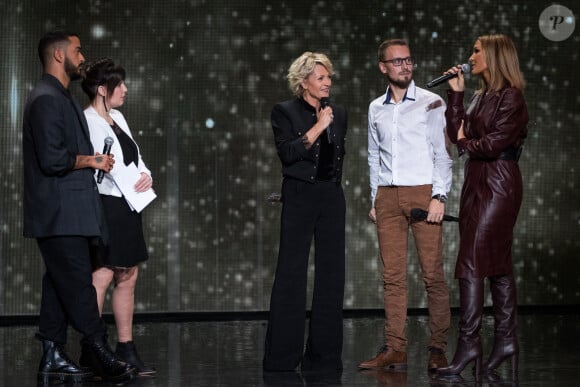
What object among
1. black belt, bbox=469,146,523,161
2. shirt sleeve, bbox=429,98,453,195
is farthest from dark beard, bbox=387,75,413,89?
black belt, bbox=469,146,523,161

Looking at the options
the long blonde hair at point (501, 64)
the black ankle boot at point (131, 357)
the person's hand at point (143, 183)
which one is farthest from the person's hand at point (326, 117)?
the black ankle boot at point (131, 357)

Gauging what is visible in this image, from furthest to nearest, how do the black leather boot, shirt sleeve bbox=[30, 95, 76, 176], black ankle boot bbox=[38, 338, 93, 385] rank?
black ankle boot bbox=[38, 338, 93, 385] → the black leather boot → shirt sleeve bbox=[30, 95, 76, 176]

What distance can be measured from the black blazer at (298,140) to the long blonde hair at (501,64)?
0.76 meters

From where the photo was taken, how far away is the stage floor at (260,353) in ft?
14.2

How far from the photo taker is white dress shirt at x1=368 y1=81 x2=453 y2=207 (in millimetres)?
4633

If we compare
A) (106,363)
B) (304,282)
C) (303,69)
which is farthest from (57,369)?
(303,69)

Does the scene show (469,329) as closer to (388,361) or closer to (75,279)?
(388,361)

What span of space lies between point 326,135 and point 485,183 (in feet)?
2.49

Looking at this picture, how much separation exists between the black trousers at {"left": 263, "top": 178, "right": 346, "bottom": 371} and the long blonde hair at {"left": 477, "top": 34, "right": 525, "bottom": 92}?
34.4 inches

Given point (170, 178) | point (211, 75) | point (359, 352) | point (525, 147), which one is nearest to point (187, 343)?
point (359, 352)

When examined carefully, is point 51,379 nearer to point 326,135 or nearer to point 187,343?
point 187,343

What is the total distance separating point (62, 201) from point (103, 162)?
0.23 m

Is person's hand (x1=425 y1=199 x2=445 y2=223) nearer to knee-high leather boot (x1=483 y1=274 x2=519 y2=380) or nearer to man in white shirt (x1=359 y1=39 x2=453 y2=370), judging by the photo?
man in white shirt (x1=359 y1=39 x2=453 y2=370)

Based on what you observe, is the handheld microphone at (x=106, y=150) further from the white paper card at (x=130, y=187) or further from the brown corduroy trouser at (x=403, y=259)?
the brown corduroy trouser at (x=403, y=259)
